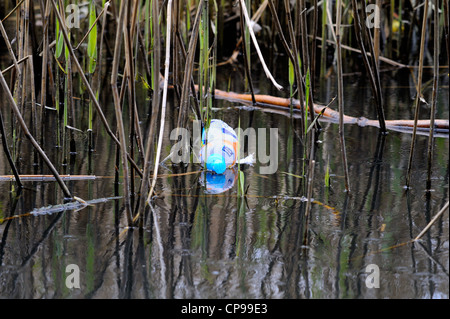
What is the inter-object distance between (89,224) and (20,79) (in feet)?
2.31

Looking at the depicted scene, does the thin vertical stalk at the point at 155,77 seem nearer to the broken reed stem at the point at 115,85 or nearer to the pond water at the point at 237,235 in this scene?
the broken reed stem at the point at 115,85

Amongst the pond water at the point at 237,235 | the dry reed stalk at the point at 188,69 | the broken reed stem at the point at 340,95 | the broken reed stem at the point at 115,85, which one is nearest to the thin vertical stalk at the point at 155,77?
the broken reed stem at the point at 115,85

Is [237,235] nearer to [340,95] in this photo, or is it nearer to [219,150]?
[340,95]

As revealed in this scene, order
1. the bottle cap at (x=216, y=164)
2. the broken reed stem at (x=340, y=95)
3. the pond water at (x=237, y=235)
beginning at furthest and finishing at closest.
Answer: the bottle cap at (x=216, y=164) < the broken reed stem at (x=340, y=95) < the pond water at (x=237, y=235)

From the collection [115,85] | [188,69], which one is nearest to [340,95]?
[188,69]

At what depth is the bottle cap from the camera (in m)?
2.36

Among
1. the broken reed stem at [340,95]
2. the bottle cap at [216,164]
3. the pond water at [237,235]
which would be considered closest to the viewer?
the pond water at [237,235]

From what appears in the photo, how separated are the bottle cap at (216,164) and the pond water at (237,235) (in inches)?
1.7

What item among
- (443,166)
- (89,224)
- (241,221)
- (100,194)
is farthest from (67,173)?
(443,166)

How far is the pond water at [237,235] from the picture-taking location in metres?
1.51

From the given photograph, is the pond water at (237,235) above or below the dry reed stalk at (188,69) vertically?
below

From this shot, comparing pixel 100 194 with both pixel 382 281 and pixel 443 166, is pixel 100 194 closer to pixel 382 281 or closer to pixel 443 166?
pixel 382 281

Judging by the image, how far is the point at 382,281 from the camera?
1.53 m

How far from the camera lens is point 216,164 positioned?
2.36 metres
